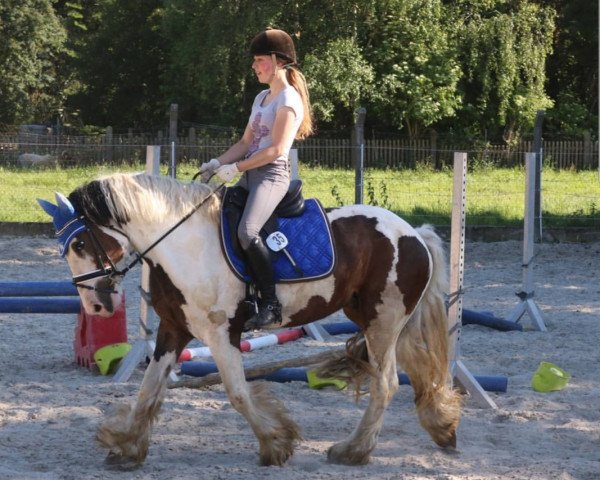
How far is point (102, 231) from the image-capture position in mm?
4770

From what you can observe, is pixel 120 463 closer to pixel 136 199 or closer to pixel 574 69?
pixel 136 199

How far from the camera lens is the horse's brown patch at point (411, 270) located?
5312 millimetres

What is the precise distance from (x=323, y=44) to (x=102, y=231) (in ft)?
87.9

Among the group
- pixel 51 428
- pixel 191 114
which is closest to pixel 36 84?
pixel 191 114

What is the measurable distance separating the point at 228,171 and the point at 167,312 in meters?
0.76

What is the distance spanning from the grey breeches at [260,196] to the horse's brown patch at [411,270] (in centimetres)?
75

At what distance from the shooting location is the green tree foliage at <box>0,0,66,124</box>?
127 feet

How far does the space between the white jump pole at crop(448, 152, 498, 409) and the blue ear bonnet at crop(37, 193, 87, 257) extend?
98.0 inches

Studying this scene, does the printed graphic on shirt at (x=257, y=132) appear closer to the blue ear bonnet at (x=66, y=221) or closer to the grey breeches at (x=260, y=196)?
the grey breeches at (x=260, y=196)

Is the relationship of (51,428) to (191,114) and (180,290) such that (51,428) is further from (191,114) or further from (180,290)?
(191,114)

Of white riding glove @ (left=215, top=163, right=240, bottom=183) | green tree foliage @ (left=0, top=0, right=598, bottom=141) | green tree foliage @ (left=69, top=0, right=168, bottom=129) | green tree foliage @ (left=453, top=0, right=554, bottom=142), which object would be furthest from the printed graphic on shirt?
green tree foliage @ (left=69, top=0, right=168, bottom=129)

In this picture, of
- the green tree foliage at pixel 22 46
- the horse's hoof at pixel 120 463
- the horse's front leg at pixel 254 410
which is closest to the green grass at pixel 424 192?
the horse's front leg at pixel 254 410

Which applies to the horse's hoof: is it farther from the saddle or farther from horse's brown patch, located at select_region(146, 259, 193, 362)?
the saddle

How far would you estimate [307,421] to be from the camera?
5.88 m
